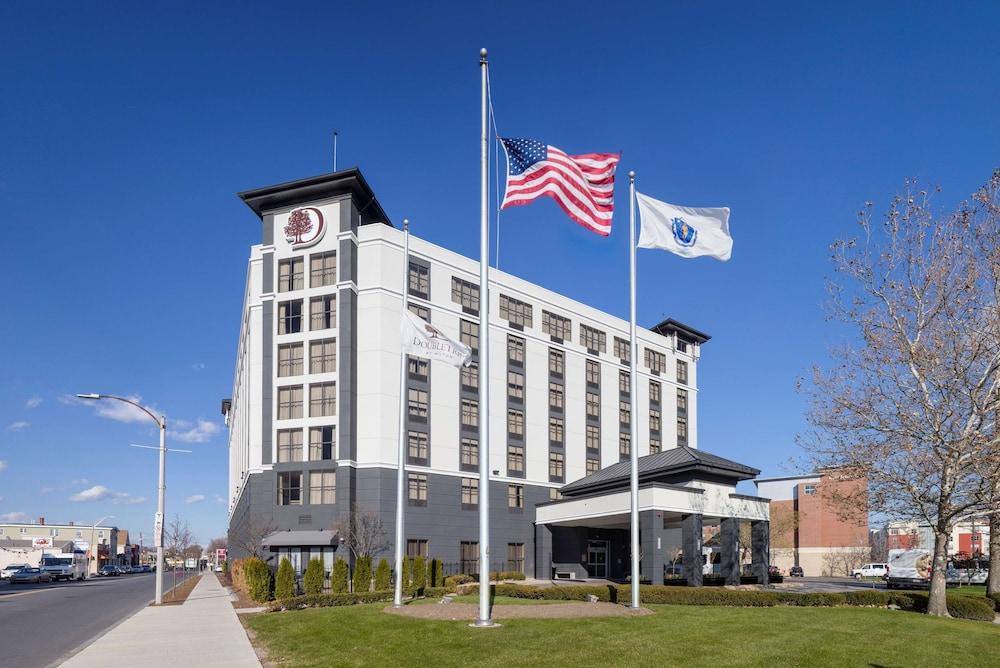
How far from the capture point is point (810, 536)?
296 ft

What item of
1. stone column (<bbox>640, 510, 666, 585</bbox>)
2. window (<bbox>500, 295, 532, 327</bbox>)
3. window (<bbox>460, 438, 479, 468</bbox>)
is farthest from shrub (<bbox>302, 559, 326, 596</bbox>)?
window (<bbox>500, 295, 532, 327</bbox>)

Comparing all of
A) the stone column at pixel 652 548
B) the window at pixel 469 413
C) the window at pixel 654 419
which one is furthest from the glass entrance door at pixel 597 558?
the stone column at pixel 652 548

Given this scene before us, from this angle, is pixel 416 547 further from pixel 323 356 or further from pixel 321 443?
pixel 323 356

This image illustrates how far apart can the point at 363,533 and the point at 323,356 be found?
39.0 ft

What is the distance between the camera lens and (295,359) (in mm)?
53562

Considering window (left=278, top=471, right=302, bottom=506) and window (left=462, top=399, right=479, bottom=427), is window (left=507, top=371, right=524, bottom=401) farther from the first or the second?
window (left=278, top=471, right=302, bottom=506)

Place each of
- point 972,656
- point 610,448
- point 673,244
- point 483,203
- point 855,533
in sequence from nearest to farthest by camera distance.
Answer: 1. point 972,656
2. point 483,203
3. point 673,244
4. point 610,448
5. point 855,533

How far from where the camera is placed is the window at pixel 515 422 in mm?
60656

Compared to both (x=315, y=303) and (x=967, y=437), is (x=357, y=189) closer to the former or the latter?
(x=315, y=303)

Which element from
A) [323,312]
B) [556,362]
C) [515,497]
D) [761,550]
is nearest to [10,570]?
[323,312]

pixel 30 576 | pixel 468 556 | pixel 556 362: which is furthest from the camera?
pixel 30 576

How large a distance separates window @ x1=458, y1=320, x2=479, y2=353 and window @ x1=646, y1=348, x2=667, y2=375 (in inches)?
834

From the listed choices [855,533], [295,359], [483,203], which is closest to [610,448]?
[295,359]

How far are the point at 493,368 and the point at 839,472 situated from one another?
104 ft
